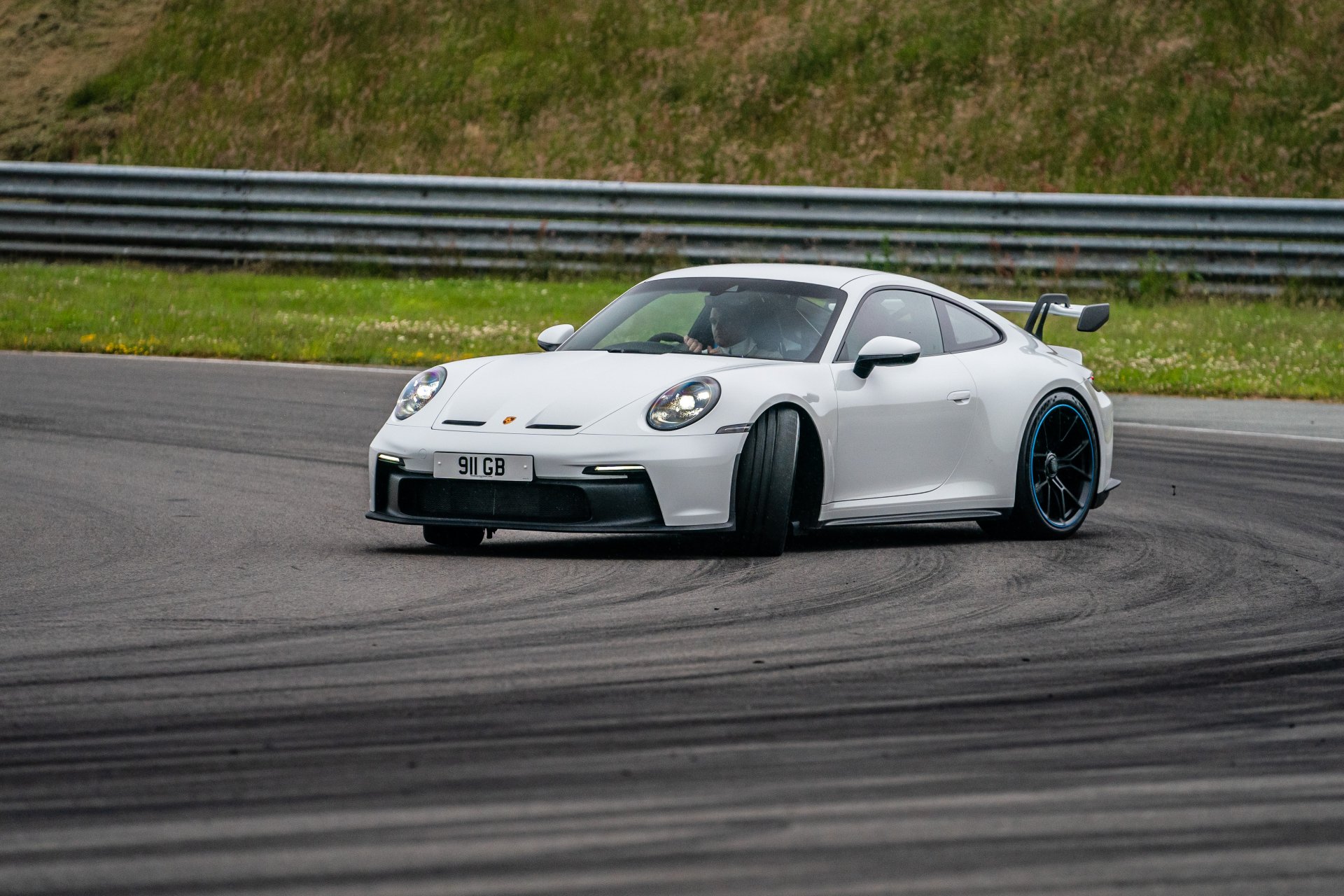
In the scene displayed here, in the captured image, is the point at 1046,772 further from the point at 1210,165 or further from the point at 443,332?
the point at 1210,165

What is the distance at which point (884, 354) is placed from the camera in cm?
863

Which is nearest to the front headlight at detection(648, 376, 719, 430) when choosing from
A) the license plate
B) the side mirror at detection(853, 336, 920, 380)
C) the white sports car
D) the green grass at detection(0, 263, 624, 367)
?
the white sports car

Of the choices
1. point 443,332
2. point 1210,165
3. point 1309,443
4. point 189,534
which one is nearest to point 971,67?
point 1210,165

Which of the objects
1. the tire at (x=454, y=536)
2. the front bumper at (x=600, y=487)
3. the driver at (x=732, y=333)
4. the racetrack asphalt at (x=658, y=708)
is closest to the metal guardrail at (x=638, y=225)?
the racetrack asphalt at (x=658, y=708)

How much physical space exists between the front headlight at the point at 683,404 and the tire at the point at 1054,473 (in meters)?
1.84

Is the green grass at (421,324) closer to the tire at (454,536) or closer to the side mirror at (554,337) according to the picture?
the side mirror at (554,337)

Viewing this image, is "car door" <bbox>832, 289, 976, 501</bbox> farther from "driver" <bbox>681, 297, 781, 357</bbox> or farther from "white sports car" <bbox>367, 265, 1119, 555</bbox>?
"driver" <bbox>681, 297, 781, 357</bbox>

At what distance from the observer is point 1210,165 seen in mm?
24359

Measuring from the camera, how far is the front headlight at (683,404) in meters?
8.12

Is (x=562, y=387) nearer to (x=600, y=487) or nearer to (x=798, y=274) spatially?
(x=600, y=487)

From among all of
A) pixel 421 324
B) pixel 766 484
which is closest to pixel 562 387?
pixel 766 484

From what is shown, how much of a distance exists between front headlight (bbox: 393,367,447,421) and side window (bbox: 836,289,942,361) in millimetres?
1787

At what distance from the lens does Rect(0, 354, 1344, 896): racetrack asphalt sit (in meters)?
4.09

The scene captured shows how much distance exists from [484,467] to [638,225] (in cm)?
1352
